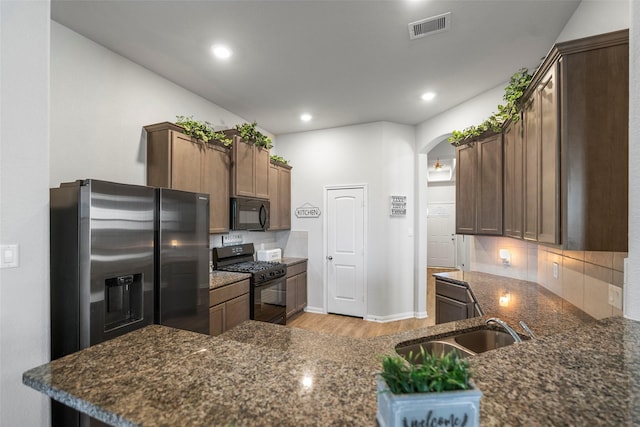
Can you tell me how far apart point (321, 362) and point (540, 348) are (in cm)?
77

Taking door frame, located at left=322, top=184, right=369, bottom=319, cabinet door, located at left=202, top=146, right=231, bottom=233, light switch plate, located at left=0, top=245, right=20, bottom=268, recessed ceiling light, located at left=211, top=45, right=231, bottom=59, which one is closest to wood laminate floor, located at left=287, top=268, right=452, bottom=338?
door frame, located at left=322, top=184, right=369, bottom=319

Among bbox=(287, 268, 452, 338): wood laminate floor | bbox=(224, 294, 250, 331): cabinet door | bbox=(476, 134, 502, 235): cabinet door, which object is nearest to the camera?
bbox=(476, 134, 502, 235): cabinet door

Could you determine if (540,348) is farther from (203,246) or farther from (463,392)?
(203,246)

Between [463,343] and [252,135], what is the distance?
3.09 meters

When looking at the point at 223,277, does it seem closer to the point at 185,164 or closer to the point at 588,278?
the point at 185,164

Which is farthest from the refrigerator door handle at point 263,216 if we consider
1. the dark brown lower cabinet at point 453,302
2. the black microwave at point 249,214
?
the dark brown lower cabinet at point 453,302

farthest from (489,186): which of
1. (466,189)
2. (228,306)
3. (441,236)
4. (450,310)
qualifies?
(441,236)

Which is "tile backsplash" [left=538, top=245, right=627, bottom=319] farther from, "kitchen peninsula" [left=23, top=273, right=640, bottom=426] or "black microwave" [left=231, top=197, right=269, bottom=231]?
"black microwave" [left=231, top=197, right=269, bottom=231]

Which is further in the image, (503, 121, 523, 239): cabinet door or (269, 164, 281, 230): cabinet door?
(269, 164, 281, 230): cabinet door

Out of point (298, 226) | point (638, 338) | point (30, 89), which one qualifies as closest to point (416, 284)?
point (298, 226)

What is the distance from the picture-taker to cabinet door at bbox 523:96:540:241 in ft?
6.08

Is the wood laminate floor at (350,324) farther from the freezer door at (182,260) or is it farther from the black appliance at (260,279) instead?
the freezer door at (182,260)

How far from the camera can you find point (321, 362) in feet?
2.86

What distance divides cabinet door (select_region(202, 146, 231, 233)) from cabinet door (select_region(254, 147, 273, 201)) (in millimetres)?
478
